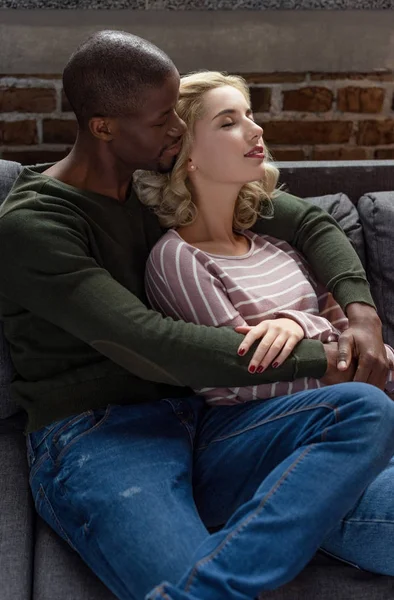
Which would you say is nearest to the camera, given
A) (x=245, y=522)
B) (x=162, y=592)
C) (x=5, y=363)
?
(x=162, y=592)

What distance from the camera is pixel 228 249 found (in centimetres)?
176

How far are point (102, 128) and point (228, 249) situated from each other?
1.24 feet

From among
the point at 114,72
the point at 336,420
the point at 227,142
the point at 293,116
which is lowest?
the point at 336,420

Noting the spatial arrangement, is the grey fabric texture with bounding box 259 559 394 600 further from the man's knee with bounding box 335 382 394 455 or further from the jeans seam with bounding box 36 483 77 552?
the jeans seam with bounding box 36 483 77 552

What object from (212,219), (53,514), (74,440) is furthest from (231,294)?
(53,514)

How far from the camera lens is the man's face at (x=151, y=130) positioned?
156 centimetres

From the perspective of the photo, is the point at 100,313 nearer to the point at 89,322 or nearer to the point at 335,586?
the point at 89,322

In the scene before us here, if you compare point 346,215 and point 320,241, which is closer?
point 320,241

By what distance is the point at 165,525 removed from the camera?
1345 millimetres

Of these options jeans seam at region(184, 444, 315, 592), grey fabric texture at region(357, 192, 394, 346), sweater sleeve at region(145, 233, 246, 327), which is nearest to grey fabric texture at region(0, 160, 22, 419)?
sweater sleeve at region(145, 233, 246, 327)

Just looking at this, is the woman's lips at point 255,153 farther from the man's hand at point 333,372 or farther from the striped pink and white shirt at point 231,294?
the man's hand at point 333,372

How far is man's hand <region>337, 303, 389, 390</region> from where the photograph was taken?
1.59m

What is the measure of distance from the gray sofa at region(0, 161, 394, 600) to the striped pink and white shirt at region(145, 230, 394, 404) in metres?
0.30

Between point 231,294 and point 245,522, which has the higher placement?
point 231,294
